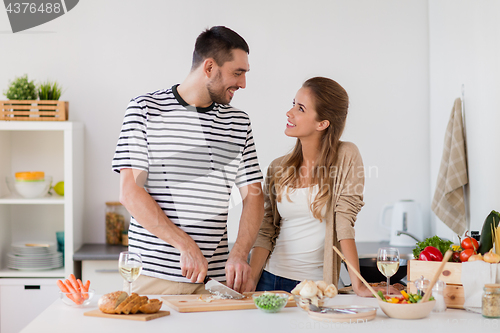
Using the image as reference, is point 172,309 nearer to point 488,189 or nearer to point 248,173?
point 248,173

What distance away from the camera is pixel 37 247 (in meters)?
2.86

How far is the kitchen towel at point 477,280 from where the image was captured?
1.46 m

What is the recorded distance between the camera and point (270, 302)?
4.64 feet

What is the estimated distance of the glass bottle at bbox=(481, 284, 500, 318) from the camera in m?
1.37

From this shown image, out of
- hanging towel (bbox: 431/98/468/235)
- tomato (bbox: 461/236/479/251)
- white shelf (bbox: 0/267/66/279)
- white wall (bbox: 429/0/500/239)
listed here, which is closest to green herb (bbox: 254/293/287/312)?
tomato (bbox: 461/236/479/251)

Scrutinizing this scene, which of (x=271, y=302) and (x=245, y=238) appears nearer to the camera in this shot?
(x=271, y=302)

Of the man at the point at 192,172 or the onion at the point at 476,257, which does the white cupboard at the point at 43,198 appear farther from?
the onion at the point at 476,257

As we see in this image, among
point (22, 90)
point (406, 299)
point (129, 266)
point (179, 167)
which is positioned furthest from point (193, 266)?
point (22, 90)

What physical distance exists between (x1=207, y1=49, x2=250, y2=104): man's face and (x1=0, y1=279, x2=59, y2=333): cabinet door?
5.27ft

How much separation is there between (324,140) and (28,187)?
178 cm

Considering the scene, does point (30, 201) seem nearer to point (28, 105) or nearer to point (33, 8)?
point (28, 105)

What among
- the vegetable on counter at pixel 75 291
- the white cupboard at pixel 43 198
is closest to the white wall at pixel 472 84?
the vegetable on counter at pixel 75 291

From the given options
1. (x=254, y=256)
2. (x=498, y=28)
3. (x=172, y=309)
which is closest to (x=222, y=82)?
(x=254, y=256)

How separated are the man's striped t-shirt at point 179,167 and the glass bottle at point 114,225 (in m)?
1.27
